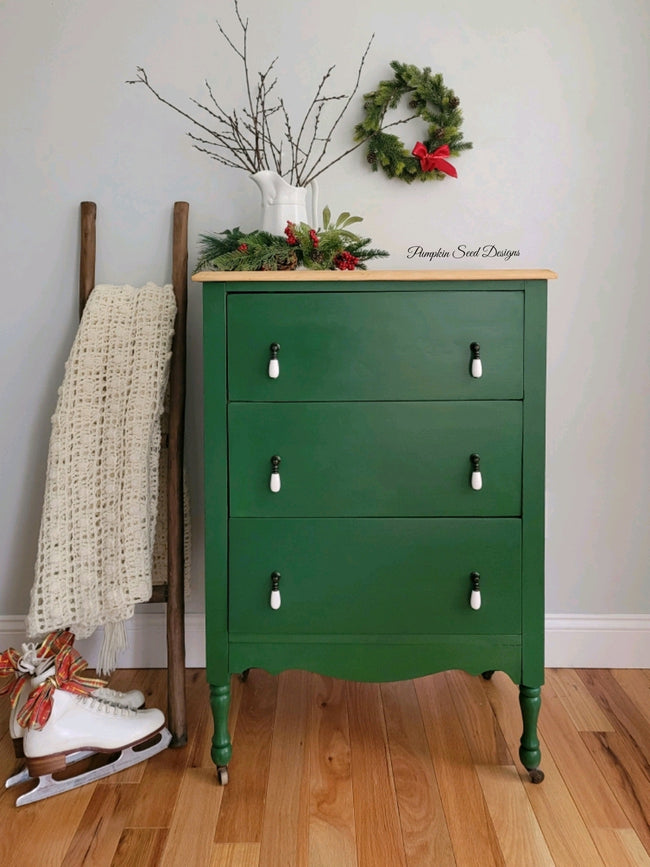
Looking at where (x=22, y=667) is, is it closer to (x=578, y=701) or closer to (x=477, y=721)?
→ (x=477, y=721)

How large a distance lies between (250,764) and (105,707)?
344 millimetres

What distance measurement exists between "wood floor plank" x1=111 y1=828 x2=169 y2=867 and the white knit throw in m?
0.50

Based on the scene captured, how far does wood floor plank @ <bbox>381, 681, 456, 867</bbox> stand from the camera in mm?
1456

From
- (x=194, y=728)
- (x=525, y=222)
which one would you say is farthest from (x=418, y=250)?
(x=194, y=728)

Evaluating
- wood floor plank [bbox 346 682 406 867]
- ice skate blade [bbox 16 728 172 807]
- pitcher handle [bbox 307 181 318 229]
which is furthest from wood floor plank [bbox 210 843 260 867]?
pitcher handle [bbox 307 181 318 229]

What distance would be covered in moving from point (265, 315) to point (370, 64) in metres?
0.86

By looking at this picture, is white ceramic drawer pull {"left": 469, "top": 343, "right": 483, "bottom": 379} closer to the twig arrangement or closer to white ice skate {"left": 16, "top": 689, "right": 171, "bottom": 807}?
the twig arrangement

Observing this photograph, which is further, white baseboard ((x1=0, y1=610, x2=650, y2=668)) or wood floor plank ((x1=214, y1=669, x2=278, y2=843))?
white baseboard ((x1=0, y1=610, x2=650, y2=668))

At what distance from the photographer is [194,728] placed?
192cm

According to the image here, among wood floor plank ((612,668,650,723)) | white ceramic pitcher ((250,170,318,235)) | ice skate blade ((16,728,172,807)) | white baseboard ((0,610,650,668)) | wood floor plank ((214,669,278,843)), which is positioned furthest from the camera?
white baseboard ((0,610,650,668))

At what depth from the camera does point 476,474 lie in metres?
1.61

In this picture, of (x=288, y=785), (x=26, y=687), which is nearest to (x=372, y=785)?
(x=288, y=785)

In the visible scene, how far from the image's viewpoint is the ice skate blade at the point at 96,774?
1.63 metres

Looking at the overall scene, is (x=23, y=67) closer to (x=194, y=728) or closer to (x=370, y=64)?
(x=370, y=64)
